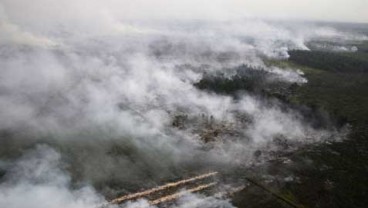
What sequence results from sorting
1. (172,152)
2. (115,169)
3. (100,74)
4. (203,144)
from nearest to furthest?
(115,169), (172,152), (203,144), (100,74)

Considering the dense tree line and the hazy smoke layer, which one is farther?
the dense tree line

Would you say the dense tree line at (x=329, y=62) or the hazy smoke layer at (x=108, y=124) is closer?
the hazy smoke layer at (x=108, y=124)

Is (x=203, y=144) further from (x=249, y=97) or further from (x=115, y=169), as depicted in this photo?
(x=249, y=97)

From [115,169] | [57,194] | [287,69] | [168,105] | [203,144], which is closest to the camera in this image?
[57,194]

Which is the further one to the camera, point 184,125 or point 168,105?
point 168,105

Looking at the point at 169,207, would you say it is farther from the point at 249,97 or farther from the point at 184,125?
the point at 249,97

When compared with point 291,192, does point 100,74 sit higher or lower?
higher

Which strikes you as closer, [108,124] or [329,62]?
[108,124]

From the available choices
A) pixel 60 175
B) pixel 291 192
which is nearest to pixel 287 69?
pixel 291 192

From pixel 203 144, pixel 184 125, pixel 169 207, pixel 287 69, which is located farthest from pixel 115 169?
pixel 287 69
